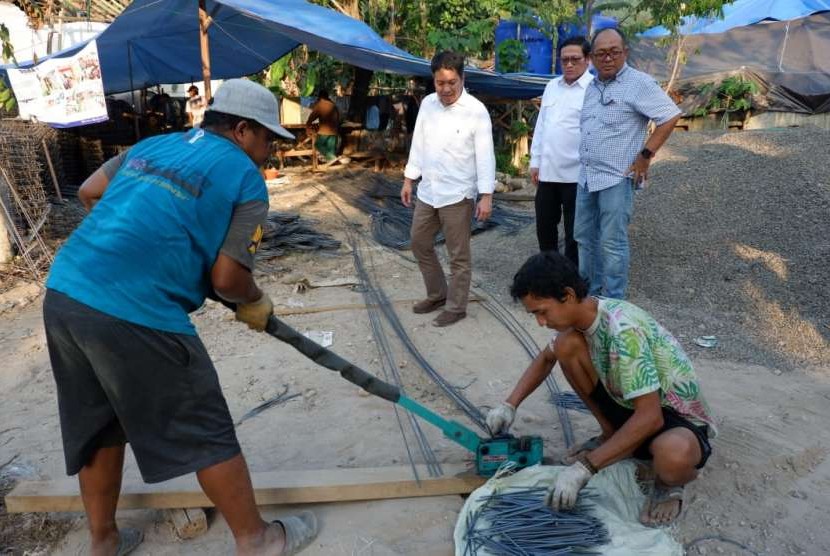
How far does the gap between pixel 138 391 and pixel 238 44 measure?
764 centimetres

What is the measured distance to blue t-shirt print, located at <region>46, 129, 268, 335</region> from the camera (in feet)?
5.41

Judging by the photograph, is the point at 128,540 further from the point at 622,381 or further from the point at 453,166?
the point at 453,166

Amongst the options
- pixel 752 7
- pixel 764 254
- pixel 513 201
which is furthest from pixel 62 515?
pixel 752 7

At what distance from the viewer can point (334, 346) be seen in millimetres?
3934

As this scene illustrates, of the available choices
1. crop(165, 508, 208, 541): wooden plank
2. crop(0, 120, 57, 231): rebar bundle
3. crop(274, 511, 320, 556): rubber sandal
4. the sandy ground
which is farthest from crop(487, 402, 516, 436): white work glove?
crop(0, 120, 57, 231): rebar bundle

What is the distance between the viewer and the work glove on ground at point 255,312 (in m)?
1.92

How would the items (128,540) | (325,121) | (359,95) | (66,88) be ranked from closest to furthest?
1. (128,540)
2. (66,88)
3. (325,121)
4. (359,95)

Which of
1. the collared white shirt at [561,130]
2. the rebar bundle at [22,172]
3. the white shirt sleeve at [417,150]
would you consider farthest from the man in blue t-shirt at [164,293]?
the rebar bundle at [22,172]

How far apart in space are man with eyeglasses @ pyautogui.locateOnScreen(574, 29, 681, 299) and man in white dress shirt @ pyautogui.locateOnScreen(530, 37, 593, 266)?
0.32 meters

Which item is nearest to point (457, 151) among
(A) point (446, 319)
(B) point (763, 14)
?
Answer: (A) point (446, 319)

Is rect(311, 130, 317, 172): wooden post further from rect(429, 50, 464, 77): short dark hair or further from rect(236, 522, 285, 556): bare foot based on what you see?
rect(236, 522, 285, 556): bare foot

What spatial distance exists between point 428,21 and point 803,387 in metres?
10.7

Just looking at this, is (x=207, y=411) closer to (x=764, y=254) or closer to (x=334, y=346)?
(x=334, y=346)

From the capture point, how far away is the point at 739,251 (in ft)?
16.5
